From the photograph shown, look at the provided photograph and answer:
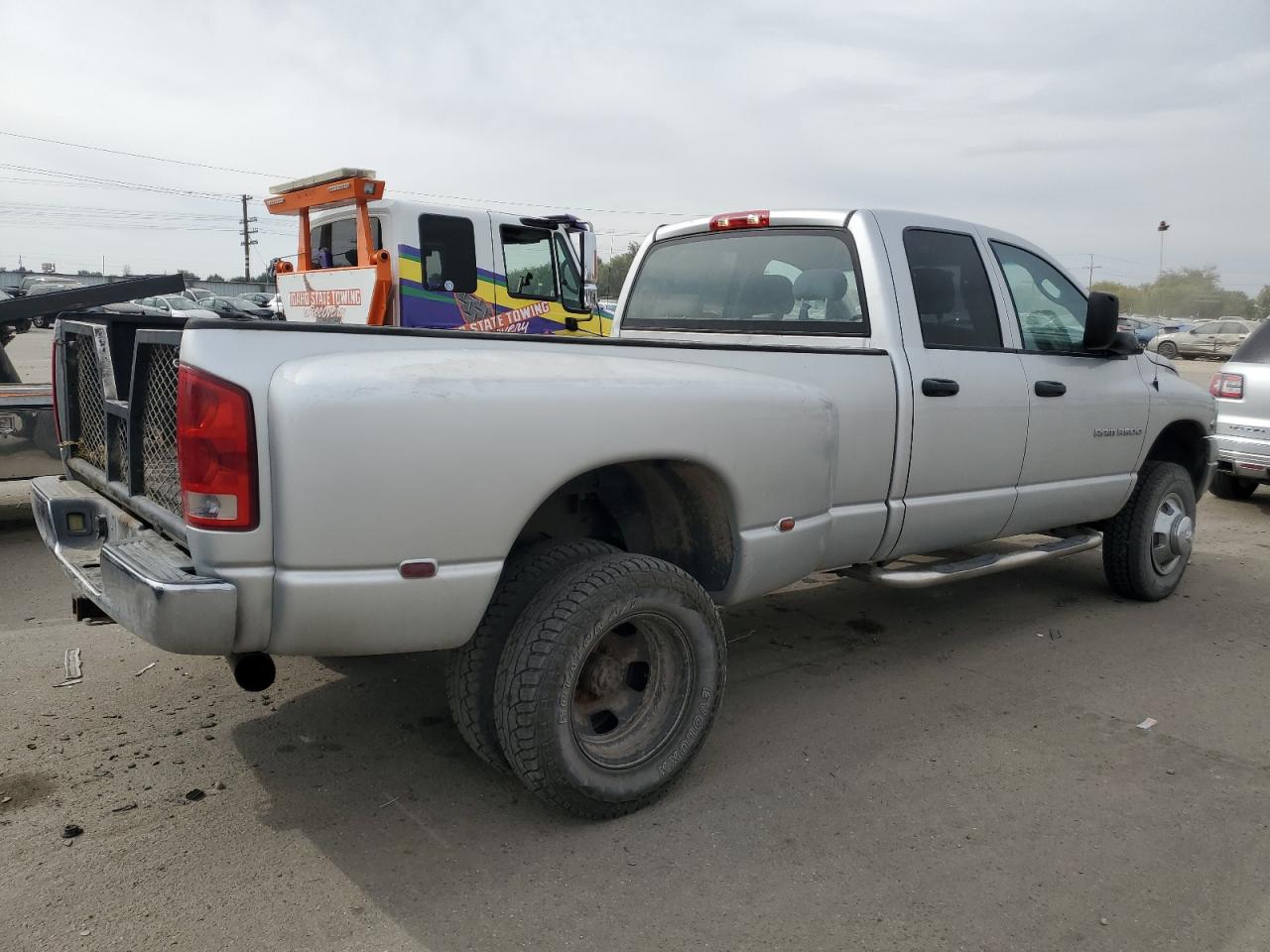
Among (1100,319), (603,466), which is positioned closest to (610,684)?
(603,466)

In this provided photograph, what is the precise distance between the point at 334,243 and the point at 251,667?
961cm

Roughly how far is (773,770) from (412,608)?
4.79ft

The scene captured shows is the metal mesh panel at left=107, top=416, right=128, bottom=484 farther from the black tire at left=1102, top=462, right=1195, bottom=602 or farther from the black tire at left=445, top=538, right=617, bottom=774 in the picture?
the black tire at left=1102, top=462, right=1195, bottom=602

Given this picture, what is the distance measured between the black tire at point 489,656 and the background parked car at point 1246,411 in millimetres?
6708

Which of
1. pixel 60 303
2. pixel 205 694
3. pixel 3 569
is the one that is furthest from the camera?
pixel 60 303

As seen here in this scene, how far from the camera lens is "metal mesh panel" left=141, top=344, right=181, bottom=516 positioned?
9.36ft

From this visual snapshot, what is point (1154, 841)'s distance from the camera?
3.00 m

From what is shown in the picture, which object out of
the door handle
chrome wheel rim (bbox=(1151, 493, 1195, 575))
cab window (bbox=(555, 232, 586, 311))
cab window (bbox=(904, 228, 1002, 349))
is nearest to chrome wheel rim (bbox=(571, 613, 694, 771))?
the door handle

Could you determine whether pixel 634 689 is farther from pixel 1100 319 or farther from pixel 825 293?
pixel 1100 319

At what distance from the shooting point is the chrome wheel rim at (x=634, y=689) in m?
3.11

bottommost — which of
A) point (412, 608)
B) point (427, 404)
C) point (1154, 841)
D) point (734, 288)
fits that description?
point (1154, 841)

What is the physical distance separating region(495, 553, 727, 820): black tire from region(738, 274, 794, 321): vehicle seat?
1.72m

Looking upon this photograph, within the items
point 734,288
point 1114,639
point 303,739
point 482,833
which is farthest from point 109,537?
point 1114,639

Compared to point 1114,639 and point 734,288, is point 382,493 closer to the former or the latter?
point 734,288
